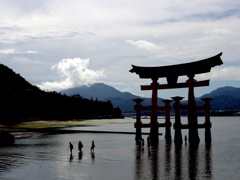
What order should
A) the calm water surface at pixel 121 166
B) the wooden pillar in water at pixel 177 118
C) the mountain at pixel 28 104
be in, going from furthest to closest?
the mountain at pixel 28 104
the wooden pillar in water at pixel 177 118
the calm water surface at pixel 121 166

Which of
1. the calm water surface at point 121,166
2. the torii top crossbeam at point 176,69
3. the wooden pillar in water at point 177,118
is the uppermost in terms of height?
the torii top crossbeam at point 176,69

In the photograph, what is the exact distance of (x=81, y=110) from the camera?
194375 millimetres

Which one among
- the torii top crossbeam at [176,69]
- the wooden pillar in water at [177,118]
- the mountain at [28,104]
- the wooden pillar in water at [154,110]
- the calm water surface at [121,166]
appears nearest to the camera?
the calm water surface at [121,166]

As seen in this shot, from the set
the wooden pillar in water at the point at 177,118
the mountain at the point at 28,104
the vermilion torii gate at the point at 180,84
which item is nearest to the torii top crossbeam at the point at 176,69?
the vermilion torii gate at the point at 180,84

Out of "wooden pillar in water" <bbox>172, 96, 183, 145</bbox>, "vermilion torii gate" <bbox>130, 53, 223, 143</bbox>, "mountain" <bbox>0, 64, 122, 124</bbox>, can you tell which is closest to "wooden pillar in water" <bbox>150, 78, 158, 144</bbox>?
"vermilion torii gate" <bbox>130, 53, 223, 143</bbox>

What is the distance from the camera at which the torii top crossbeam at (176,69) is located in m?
49.3

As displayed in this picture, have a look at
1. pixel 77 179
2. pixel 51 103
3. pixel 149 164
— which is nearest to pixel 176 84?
pixel 149 164

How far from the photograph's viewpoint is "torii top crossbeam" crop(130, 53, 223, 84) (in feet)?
162

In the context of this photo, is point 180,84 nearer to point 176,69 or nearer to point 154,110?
point 176,69

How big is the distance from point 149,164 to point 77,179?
33.9 ft

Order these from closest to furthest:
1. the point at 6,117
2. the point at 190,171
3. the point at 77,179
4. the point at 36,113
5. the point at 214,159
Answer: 1. the point at 77,179
2. the point at 190,171
3. the point at 214,159
4. the point at 6,117
5. the point at 36,113

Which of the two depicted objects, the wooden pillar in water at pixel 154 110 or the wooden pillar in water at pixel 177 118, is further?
the wooden pillar in water at pixel 154 110

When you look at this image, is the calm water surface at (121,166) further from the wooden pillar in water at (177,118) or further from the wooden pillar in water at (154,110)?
the wooden pillar in water at (154,110)

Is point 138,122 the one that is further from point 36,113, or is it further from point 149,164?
point 36,113
